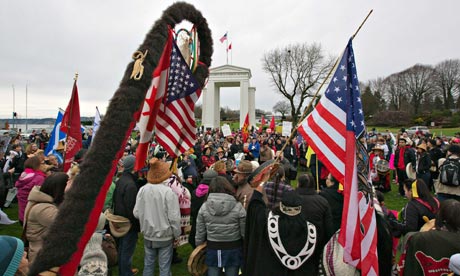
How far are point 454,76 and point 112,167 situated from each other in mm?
73743

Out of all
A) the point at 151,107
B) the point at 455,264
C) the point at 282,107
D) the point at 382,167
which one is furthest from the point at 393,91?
the point at 151,107

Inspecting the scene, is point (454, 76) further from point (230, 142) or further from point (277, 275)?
point (277, 275)

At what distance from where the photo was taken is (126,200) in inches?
185

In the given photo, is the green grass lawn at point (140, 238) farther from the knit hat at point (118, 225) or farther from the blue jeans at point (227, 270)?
the blue jeans at point (227, 270)

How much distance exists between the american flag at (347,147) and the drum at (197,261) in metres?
1.97

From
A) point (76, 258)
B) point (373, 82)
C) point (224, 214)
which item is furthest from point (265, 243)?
point (373, 82)

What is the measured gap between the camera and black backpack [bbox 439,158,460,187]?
6418 mm

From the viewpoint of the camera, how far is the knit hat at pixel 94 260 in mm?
2932

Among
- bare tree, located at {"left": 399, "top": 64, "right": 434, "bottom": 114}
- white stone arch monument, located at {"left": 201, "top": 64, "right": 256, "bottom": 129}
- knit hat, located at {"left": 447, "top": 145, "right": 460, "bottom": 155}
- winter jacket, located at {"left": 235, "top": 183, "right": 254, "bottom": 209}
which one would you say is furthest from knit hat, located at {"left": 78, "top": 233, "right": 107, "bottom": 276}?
bare tree, located at {"left": 399, "top": 64, "right": 434, "bottom": 114}

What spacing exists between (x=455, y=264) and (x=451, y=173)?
192 inches

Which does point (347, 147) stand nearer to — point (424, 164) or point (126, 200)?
point (126, 200)

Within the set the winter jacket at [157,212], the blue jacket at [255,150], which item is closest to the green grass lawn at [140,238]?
the winter jacket at [157,212]

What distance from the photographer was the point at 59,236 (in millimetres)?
1203

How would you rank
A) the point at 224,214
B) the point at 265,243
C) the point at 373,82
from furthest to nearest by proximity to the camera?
the point at 373,82 → the point at 224,214 → the point at 265,243
